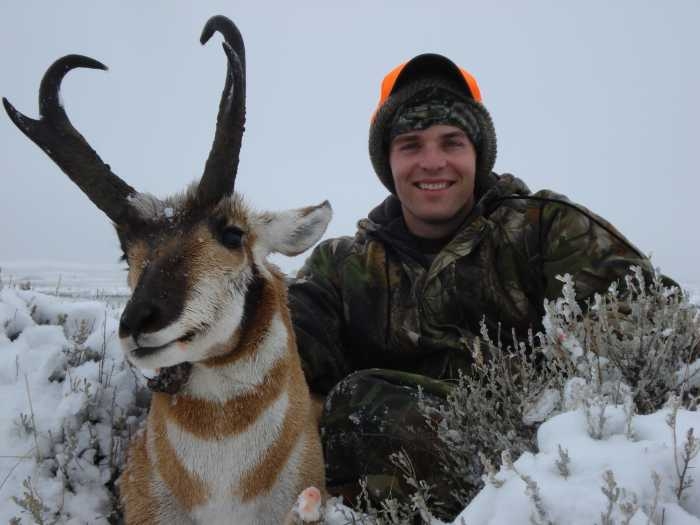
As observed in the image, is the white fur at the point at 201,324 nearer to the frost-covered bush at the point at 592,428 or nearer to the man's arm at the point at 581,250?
the frost-covered bush at the point at 592,428

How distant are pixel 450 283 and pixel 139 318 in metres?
2.37

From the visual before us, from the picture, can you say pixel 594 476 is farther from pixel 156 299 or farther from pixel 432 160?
pixel 432 160

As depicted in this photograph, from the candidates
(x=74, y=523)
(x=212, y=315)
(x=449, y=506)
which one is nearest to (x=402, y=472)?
(x=449, y=506)

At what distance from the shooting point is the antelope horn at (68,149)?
278cm

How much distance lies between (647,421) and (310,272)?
3.26 meters

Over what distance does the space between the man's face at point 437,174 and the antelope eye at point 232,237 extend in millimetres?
1859

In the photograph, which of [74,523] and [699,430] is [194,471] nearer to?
[74,523]

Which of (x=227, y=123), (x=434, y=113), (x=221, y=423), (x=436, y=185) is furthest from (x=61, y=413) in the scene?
(x=434, y=113)

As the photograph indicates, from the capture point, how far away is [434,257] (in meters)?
4.27

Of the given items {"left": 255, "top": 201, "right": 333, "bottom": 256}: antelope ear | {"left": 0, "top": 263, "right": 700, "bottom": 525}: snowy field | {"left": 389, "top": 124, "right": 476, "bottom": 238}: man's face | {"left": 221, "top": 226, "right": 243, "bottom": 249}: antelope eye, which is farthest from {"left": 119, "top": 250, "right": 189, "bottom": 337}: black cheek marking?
{"left": 389, "top": 124, "right": 476, "bottom": 238}: man's face

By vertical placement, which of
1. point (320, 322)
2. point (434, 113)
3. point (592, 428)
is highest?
point (434, 113)

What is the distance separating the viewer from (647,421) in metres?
1.65

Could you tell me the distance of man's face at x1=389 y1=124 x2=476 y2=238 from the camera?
167 inches

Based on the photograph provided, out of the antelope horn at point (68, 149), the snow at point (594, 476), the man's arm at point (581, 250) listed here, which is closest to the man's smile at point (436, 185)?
the man's arm at point (581, 250)
